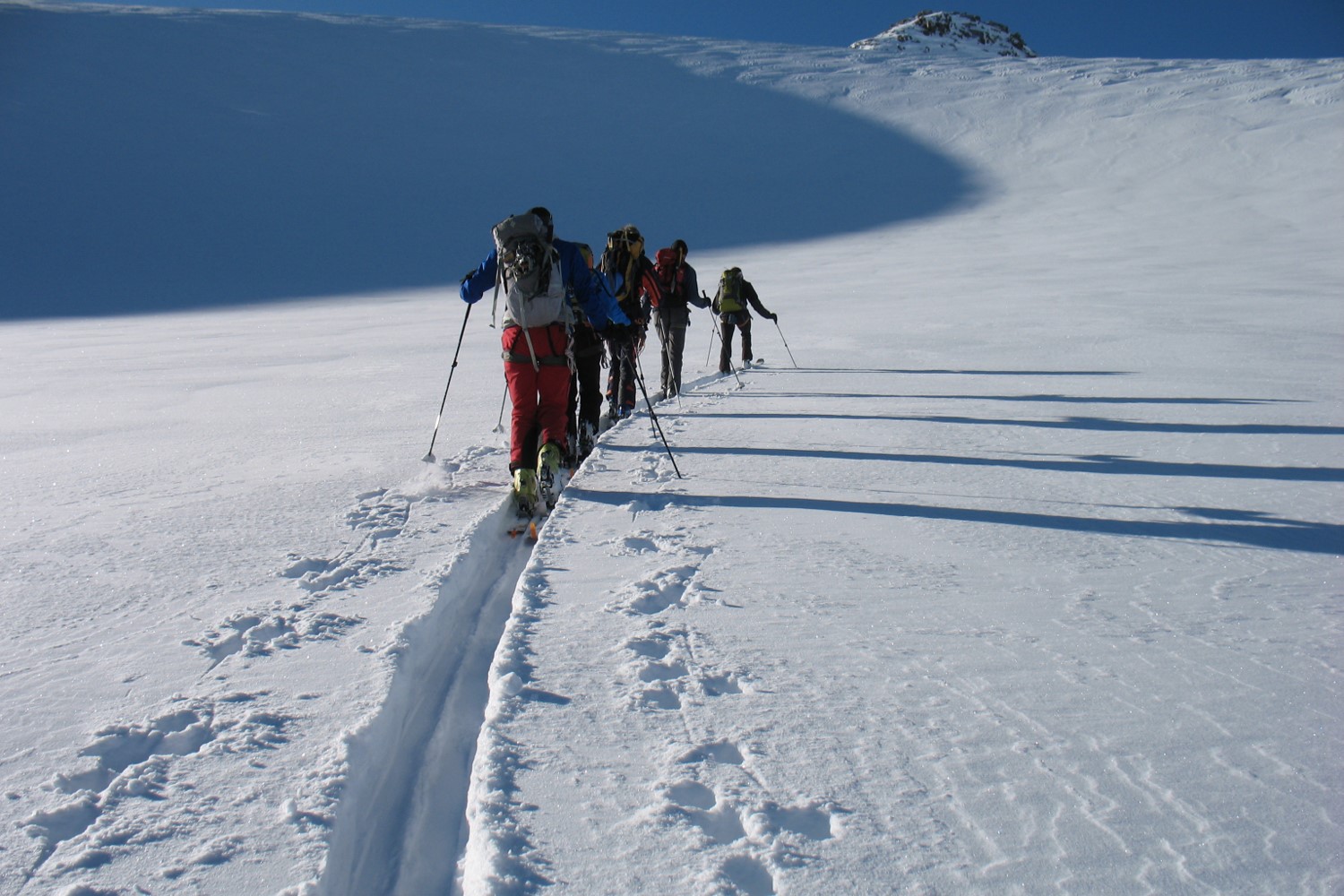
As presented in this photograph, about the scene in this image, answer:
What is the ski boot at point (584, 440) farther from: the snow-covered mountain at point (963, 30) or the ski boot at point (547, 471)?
the snow-covered mountain at point (963, 30)

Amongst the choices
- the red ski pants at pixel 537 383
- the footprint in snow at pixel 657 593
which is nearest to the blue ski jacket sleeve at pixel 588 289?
the red ski pants at pixel 537 383

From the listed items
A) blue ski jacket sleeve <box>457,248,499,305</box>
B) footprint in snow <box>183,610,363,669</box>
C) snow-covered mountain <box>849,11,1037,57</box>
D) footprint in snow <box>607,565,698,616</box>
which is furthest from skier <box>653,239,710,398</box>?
snow-covered mountain <box>849,11,1037,57</box>

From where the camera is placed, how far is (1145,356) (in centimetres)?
1014

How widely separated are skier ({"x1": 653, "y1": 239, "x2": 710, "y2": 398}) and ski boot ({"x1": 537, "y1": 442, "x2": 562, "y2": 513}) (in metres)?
3.78

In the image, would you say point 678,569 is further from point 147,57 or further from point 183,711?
point 147,57

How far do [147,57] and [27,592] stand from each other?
5435 centimetres

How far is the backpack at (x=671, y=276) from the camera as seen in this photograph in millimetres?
8688

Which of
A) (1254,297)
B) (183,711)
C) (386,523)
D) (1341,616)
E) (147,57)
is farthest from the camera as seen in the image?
(147,57)

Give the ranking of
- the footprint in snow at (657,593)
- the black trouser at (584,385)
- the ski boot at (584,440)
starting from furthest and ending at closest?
the ski boot at (584,440) < the black trouser at (584,385) < the footprint in snow at (657,593)

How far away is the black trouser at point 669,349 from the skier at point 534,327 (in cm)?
353

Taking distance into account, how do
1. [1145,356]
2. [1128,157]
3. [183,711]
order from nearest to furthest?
[183,711]
[1145,356]
[1128,157]

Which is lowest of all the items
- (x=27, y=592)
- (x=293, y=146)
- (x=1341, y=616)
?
(x=1341, y=616)

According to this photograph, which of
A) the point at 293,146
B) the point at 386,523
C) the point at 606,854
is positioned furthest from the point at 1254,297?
the point at 293,146

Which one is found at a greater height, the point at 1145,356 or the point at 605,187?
the point at 605,187
